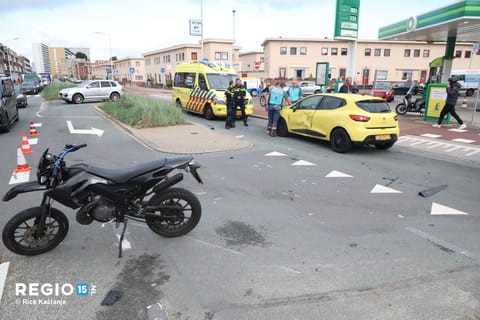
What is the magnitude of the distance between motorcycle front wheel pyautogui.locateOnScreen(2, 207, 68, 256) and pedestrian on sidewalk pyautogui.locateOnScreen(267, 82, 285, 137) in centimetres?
825

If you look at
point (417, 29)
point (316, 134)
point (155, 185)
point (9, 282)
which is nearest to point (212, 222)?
point (155, 185)

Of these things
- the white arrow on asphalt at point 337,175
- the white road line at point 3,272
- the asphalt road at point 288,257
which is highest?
the white arrow on asphalt at point 337,175

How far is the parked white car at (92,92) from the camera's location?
23891 mm

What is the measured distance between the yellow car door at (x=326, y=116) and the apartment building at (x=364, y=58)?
144 ft

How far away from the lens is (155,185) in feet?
13.1

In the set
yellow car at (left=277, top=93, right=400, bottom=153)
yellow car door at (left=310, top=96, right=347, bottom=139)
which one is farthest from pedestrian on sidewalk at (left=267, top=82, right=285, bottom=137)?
yellow car door at (left=310, top=96, right=347, bottom=139)

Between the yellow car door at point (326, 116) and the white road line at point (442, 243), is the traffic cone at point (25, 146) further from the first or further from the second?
the white road line at point (442, 243)

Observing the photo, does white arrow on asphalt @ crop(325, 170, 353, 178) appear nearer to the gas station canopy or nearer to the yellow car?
the yellow car

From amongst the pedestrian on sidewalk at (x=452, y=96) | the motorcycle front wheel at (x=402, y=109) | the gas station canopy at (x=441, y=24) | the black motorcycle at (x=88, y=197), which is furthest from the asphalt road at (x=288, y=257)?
the gas station canopy at (x=441, y=24)

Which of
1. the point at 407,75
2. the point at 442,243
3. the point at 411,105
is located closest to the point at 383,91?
the point at 411,105

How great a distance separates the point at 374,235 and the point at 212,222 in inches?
83.1

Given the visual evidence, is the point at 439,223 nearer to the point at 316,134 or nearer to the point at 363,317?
the point at 363,317

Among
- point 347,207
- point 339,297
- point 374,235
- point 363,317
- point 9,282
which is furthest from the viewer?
point 347,207

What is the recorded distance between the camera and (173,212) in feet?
13.6
